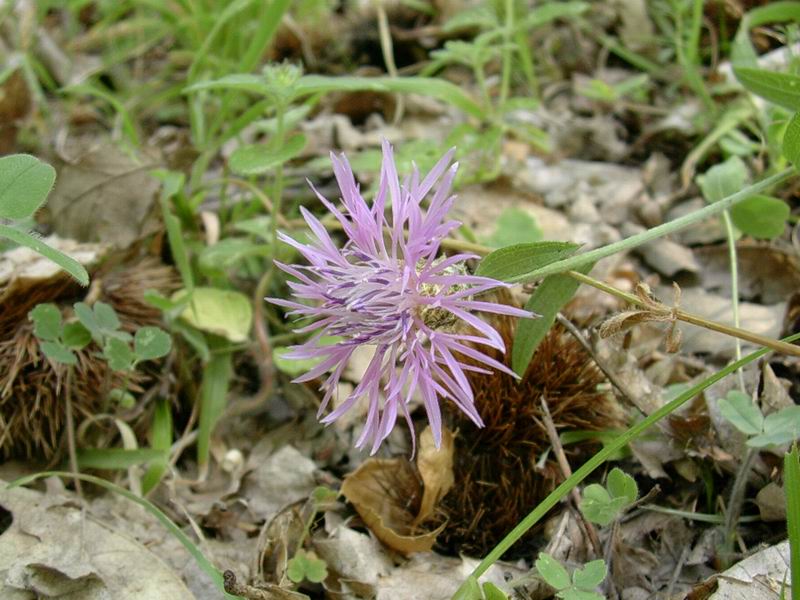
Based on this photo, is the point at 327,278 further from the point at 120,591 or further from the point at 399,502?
the point at 120,591

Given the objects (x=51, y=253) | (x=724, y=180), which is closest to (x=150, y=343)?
(x=51, y=253)

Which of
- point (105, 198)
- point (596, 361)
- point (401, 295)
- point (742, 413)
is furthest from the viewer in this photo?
point (105, 198)

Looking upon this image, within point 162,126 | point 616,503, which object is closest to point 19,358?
point 616,503

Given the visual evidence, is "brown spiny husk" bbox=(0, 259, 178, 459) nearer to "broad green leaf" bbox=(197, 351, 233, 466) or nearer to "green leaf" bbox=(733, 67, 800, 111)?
"broad green leaf" bbox=(197, 351, 233, 466)

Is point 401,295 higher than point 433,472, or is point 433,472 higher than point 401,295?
point 401,295

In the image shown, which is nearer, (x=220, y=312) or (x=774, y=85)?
(x=774, y=85)

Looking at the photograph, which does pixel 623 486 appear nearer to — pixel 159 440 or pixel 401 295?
pixel 401 295
